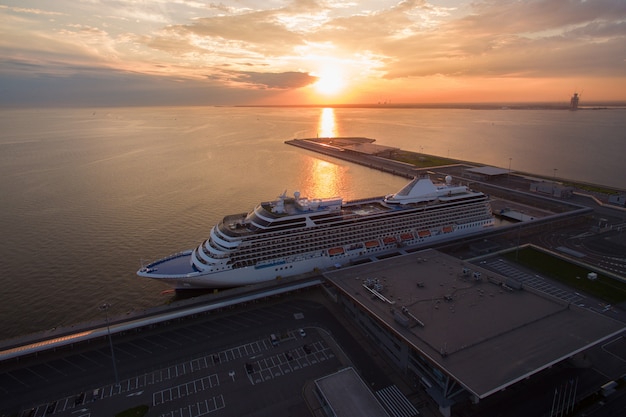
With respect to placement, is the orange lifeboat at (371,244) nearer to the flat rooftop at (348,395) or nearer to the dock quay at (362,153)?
the flat rooftop at (348,395)

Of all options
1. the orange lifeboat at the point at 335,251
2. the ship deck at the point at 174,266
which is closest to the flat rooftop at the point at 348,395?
the orange lifeboat at the point at 335,251

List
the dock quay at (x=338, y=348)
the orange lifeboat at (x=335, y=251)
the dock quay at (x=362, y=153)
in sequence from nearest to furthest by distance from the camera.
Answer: the dock quay at (x=338, y=348) → the orange lifeboat at (x=335, y=251) → the dock quay at (x=362, y=153)

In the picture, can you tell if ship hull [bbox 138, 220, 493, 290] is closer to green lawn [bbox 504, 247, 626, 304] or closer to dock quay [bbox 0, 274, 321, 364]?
dock quay [bbox 0, 274, 321, 364]

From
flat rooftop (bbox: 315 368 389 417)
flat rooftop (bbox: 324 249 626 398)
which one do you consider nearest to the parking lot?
flat rooftop (bbox: 315 368 389 417)

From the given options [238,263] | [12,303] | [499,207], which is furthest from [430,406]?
[499,207]

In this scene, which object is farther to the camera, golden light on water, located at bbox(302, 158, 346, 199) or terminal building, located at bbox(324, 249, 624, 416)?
golden light on water, located at bbox(302, 158, 346, 199)

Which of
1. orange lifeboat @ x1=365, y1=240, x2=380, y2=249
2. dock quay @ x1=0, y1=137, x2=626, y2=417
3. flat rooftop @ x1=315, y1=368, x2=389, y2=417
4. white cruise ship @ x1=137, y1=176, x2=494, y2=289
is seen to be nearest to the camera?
flat rooftop @ x1=315, y1=368, x2=389, y2=417
